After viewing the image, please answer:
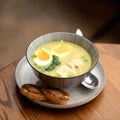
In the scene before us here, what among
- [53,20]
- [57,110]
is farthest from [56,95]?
[53,20]

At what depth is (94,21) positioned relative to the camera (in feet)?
6.84

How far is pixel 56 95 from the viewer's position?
986 millimetres

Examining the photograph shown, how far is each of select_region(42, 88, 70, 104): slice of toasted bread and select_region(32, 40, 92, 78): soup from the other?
5 centimetres

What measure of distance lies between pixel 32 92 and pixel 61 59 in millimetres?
172

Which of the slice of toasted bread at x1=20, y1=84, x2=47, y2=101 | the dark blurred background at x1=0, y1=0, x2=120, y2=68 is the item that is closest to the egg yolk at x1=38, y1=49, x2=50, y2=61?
the slice of toasted bread at x1=20, y1=84, x2=47, y2=101

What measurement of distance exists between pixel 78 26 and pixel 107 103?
109 cm

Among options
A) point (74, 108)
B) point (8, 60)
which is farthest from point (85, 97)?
point (8, 60)

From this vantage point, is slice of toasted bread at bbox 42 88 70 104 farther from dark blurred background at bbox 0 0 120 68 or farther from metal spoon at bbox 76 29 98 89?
dark blurred background at bbox 0 0 120 68

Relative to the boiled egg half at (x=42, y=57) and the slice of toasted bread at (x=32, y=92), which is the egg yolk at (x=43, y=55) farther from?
the slice of toasted bread at (x=32, y=92)

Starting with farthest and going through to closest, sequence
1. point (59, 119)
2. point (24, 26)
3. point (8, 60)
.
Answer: point (24, 26) → point (8, 60) → point (59, 119)

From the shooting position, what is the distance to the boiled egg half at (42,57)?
1086mm

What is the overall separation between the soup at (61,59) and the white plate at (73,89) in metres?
0.06

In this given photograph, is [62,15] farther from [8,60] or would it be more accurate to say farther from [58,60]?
[58,60]

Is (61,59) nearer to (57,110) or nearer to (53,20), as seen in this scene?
(57,110)
